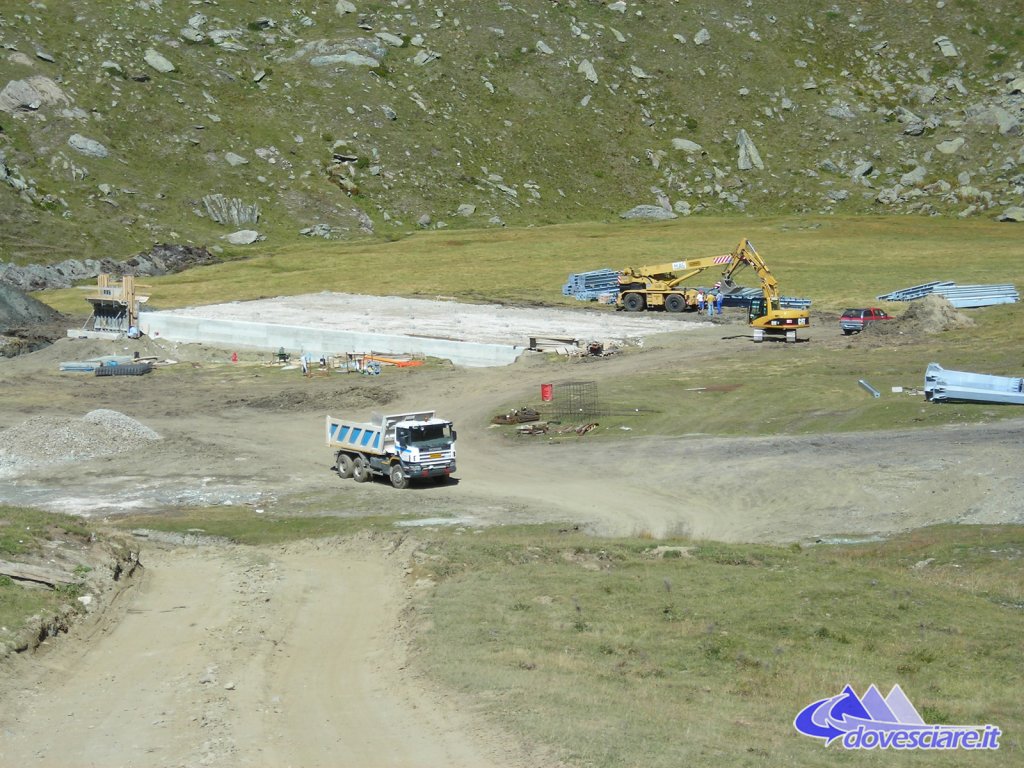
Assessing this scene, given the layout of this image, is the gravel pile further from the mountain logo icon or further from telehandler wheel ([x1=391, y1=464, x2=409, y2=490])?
the mountain logo icon

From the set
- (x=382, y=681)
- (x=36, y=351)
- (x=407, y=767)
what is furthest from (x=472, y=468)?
(x=36, y=351)

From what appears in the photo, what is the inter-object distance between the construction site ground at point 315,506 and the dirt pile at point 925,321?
2635 millimetres

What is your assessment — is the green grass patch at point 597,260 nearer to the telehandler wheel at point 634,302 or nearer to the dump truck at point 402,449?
the telehandler wheel at point 634,302

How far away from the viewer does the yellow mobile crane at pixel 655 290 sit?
75562mm

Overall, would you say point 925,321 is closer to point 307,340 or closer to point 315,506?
point 307,340

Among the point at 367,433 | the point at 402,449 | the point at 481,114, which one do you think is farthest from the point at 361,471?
the point at 481,114

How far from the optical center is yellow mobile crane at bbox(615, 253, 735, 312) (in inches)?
2975

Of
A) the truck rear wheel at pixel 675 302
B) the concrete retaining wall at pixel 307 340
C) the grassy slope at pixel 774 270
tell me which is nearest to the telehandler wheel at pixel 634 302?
the truck rear wheel at pixel 675 302

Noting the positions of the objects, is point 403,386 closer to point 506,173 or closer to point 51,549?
point 51,549

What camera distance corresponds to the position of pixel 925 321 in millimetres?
60875

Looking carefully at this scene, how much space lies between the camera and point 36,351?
226 ft

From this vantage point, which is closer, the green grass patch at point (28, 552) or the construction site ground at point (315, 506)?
the construction site ground at point (315, 506)

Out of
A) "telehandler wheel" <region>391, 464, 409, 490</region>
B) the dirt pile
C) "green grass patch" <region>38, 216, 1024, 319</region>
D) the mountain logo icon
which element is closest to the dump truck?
"telehandler wheel" <region>391, 464, 409, 490</region>

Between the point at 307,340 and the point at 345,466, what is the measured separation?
92.2ft
